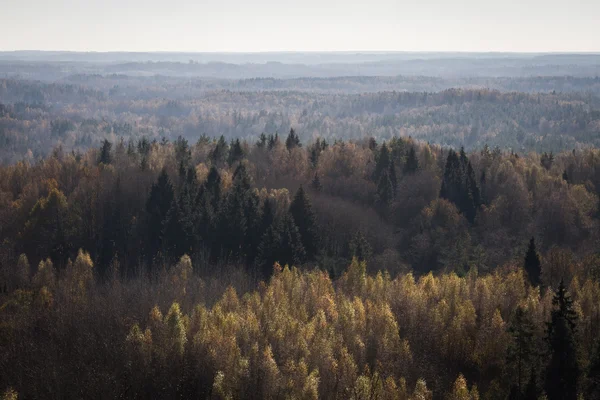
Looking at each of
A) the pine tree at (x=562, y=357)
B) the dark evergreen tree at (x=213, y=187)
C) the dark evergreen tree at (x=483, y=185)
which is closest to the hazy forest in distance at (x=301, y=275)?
the pine tree at (x=562, y=357)

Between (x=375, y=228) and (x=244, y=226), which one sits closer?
(x=244, y=226)

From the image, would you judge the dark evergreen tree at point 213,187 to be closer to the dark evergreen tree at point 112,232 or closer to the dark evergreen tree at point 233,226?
the dark evergreen tree at point 233,226

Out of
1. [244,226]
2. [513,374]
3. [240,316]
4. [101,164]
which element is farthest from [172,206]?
[513,374]

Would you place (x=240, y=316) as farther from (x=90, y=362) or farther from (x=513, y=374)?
(x=513, y=374)

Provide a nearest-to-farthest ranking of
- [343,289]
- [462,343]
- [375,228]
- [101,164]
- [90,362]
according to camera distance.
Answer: [90,362] < [462,343] < [343,289] < [375,228] < [101,164]

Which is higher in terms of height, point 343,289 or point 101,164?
point 101,164

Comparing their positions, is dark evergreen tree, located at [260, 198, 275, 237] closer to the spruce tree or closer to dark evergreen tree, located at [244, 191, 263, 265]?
dark evergreen tree, located at [244, 191, 263, 265]
